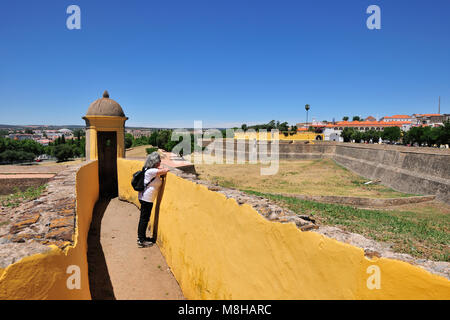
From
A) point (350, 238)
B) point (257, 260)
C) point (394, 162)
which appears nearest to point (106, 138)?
point (257, 260)

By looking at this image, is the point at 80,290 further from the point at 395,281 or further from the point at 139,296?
the point at 395,281

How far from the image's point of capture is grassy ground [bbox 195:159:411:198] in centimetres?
1777

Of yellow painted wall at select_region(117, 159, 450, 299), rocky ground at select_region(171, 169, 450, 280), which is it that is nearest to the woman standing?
yellow painted wall at select_region(117, 159, 450, 299)

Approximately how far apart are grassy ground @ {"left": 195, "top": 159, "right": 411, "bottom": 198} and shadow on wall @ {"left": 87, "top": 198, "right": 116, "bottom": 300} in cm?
1271

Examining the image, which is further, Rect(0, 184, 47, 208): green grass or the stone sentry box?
the stone sentry box

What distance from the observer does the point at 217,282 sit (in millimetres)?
3141

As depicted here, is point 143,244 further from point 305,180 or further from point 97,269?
point 305,180

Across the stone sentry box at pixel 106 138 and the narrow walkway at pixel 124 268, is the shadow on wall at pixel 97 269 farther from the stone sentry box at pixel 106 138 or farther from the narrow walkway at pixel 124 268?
the stone sentry box at pixel 106 138

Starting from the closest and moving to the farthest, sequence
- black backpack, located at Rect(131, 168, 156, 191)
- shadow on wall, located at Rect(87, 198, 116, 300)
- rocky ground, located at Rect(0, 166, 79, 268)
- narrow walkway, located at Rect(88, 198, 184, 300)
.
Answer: rocky ground, located at Rect(0, 166, 79, 268), shadow on wall, located at Rect(87, 198, 116, 300), narrow walkway, located at Rect(88, 198, 184, 300), black backpack, located at Rect(131, 168, 156, 191)

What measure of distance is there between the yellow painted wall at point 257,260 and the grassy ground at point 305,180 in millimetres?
13416

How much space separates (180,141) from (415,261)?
3923 centimetres

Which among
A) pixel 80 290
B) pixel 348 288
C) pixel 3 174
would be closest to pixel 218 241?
pixel 80 290

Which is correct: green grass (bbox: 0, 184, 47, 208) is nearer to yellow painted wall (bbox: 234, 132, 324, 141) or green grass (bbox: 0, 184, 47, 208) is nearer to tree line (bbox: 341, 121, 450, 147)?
yellow painted wall (bbox: 234, 132, 324, 141)

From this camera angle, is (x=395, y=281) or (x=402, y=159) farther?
(x=402, y=159)
